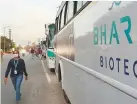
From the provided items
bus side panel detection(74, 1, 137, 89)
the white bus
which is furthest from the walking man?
bus side panel detection(74, 1, 137, 89)

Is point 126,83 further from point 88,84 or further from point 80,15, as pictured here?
point 80,15

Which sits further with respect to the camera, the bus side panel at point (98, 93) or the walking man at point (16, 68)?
the walking man at point (16, 68)

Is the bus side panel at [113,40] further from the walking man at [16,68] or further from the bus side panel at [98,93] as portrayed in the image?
the walking man at [16,68]

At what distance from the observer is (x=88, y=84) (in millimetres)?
4957

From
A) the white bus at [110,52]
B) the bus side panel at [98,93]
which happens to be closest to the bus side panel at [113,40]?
the white bus at [110,52]

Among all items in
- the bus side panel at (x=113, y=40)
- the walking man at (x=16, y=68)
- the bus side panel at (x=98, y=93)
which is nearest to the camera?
the bus side panel at (x=113, y=40)

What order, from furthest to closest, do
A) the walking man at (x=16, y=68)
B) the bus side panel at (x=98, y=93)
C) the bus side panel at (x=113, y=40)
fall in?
the walking man at (x=16, y=68) < the bus side panel at (x=98, y=93) < the bus side panel at (x=113, y=40)

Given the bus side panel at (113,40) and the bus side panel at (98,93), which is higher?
the bus side panel at (113,40)

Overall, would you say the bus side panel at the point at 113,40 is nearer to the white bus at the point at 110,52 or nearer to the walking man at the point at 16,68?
the white bus at the point at 110,52

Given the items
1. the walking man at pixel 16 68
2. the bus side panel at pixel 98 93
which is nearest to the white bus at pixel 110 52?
the bus side panel at pixel 98 93

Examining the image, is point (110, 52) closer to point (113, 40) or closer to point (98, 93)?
point (113, 40)

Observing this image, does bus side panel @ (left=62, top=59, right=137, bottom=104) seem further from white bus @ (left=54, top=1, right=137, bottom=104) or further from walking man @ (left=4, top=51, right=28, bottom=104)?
walking man @ (left=4, top=51, right=28, bottom=104)

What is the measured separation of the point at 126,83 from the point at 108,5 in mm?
1041

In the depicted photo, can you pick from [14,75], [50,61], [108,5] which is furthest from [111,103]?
[50,61]
